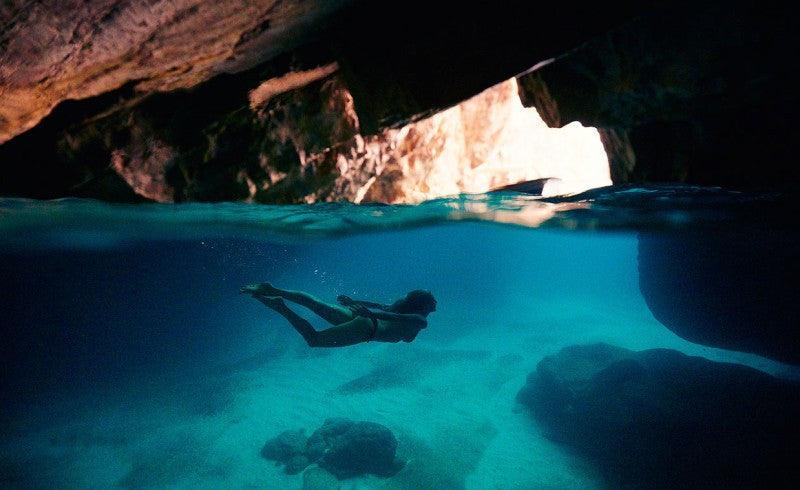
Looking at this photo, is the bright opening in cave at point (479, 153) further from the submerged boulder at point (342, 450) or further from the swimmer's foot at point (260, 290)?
the submerged boulder at point (342, 450)

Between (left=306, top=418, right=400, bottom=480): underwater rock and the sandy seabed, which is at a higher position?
(left=306, top=418, right=400, bottom=480): underwater rock

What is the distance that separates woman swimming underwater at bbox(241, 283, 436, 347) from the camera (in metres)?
9.82

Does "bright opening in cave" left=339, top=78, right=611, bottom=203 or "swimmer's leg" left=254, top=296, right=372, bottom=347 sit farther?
"swimmer's leg" left=254, top=296, right=372, bottom=347

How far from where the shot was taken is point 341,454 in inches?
571

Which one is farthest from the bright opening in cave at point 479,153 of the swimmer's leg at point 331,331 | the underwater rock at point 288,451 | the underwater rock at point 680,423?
the underwater rock at point 288,451

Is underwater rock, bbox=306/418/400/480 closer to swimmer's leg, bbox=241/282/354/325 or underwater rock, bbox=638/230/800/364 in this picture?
swimmer's leg, bbox=241/282/354/325

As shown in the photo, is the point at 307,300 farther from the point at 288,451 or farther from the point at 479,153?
the point at 288,451

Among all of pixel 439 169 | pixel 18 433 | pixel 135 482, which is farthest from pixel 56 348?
pixel 439 169

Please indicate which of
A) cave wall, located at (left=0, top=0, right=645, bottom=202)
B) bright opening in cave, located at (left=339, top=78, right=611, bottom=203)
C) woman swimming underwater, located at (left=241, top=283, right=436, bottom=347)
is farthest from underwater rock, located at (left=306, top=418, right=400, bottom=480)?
cave wall, located at (left=0, top=0, right=645, bottom=202)

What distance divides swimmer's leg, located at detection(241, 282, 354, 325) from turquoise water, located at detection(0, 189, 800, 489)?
2124 mm

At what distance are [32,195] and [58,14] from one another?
378 cm

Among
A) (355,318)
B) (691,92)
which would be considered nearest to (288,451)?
(355,318)

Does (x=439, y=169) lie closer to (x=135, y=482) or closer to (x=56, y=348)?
(x=135, y=482)

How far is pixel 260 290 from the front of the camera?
9602 millimetres
